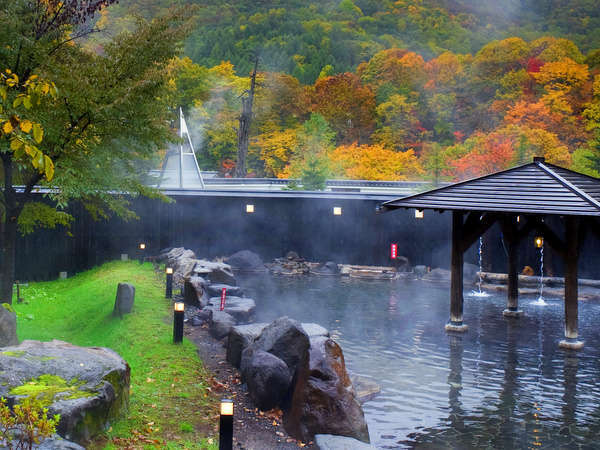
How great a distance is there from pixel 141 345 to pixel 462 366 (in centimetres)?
645

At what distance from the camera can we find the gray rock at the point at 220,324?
44.8 feet

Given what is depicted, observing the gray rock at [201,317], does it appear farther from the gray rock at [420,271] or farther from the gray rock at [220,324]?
the gray rock at [420,271]

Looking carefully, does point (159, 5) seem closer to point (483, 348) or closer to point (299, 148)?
point (299, 148)

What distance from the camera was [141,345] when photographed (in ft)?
40.6

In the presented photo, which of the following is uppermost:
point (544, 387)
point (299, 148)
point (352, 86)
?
point (352, 86)

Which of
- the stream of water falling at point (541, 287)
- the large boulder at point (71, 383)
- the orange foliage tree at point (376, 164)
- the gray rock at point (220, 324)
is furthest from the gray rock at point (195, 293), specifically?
the orange foliage tree at point (376, 164)

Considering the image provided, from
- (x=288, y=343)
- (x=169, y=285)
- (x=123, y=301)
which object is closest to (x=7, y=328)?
(x=123, y=301)

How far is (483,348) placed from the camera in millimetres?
14141

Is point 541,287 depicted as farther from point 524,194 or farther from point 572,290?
Result: point 524,194

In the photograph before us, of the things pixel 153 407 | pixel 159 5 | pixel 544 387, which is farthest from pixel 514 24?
pixel 153 407

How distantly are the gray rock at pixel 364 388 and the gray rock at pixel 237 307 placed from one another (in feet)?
15.2

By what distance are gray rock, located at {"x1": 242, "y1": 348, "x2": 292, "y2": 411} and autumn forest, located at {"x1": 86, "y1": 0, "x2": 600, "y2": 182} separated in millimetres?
28142

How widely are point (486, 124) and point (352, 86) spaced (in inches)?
511

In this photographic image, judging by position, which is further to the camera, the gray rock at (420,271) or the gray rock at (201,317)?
the gray rock at (420,271)
